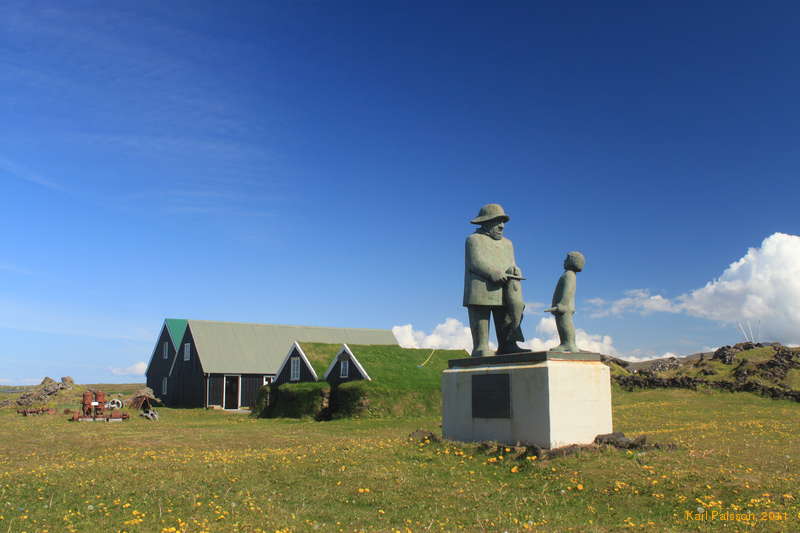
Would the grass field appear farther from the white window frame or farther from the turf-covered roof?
the turf-covered roof

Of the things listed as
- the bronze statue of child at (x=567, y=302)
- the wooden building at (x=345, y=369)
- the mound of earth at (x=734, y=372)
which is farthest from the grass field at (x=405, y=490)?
the mound of earth at (x=734, y=372)

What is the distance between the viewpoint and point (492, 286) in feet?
46.2

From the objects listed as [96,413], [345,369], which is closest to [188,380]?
[96,413]

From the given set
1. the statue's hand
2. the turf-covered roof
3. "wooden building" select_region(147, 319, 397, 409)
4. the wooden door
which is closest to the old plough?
"wooden building" select_region(147, 319, 397, 409)

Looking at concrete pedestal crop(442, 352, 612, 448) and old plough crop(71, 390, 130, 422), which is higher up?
concrete pedestal crop(442, 352, 612, 448)

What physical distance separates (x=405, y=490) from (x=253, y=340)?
40219 mm

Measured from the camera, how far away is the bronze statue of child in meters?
13.2

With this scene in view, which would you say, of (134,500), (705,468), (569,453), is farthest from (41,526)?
(705,468)

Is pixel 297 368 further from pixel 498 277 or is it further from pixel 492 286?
pixel 498 277

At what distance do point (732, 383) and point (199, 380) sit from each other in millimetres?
32793

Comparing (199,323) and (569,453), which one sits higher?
(199,323)

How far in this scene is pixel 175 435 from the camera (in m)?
22.5

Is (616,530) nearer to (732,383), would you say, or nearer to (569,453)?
(569,453)

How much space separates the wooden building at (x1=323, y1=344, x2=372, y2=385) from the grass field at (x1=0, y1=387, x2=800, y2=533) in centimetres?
1741
